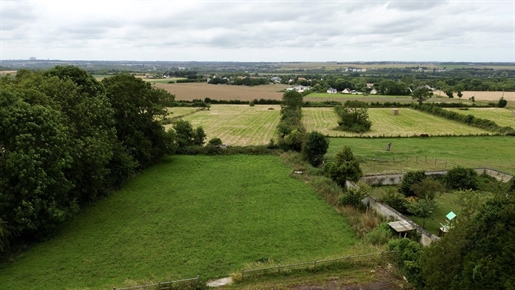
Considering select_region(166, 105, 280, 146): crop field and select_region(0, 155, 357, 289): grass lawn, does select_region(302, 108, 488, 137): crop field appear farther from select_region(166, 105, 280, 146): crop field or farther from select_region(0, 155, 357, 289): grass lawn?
select_region(0, 155, 357, 289): grass lawn

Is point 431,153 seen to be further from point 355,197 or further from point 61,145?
point 61,145

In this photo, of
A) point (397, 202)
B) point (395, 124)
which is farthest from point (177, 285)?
point (395, 124)

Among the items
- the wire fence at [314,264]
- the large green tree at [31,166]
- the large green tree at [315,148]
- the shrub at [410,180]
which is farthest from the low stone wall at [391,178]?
the large green tree at [31,166]

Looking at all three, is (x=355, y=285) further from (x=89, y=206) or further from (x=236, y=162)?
(x=236, y=162)

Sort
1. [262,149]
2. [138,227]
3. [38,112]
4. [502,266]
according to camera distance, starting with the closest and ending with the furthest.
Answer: [502,266] → [38,112] → [138,227] → [262,149]

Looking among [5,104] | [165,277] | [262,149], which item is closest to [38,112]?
[5,104]

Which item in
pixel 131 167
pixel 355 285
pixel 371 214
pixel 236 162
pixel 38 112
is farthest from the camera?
pixel 236 162

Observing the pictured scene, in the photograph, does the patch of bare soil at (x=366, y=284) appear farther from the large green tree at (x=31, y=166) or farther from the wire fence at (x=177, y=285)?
the large green tree at (x=31, y=166)

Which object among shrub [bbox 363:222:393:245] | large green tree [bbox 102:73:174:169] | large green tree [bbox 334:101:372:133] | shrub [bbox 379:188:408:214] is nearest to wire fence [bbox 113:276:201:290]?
shrub [bbox 363:222:393:245]
